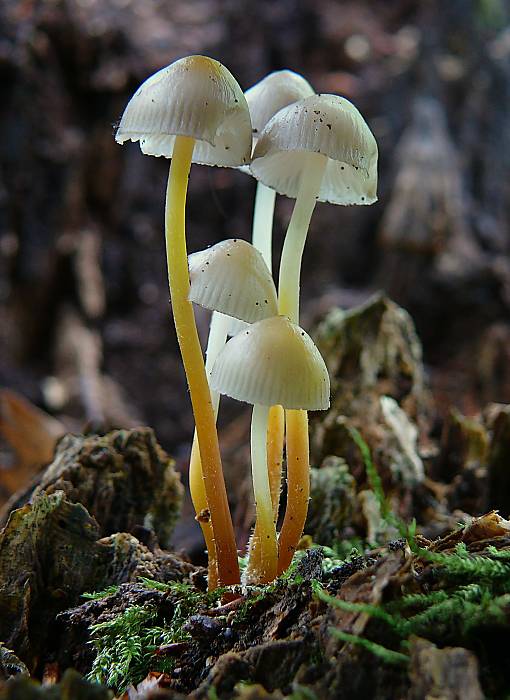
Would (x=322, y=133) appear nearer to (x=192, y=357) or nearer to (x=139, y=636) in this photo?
(x=192, y=357)

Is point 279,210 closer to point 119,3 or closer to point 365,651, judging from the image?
point 119,3

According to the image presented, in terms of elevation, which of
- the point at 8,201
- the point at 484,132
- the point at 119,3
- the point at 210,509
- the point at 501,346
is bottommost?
the point at 210,509

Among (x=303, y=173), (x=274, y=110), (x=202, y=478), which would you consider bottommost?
(x=202, y=478)

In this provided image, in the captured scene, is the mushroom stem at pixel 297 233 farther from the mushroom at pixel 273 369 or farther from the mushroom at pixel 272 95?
the mushroom at pixel 273 369

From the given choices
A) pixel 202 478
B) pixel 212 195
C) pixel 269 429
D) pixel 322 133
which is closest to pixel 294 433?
pixel 269 429

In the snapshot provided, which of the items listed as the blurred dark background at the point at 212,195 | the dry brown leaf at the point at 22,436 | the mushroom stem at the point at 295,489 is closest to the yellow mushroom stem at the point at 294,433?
the mushroom stem at the point at 295,489

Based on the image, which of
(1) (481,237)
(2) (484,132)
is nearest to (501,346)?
(1) (481,237)

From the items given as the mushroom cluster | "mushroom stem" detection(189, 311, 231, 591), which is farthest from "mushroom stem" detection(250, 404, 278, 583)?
"mushroom stem" detection(189, 311, 231, 591)
